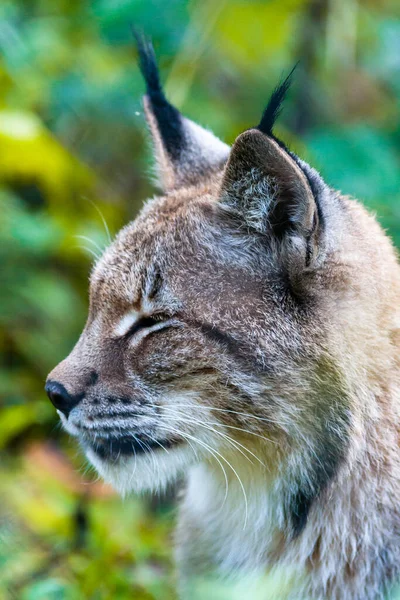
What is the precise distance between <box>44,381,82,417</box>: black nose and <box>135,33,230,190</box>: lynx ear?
1.11 meters

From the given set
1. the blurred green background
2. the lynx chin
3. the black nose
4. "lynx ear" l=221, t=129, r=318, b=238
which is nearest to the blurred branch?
the blurred green background

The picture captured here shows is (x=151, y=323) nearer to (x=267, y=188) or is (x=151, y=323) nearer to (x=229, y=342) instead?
(x=229, y=342)

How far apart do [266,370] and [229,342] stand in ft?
0.53

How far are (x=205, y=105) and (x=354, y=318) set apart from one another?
12.1 ft

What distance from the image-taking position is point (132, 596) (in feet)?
11.2

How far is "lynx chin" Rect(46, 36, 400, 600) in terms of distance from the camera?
274cm

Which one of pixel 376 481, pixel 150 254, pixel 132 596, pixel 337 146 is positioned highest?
pixel 337 146

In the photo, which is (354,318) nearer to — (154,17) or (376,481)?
(376,481)

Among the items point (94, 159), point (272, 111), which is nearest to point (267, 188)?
point (272, 111)

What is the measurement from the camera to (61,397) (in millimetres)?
2865

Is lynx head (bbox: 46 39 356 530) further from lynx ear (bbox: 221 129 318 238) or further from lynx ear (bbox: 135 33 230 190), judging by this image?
lynx ear (bbox: 135 33 230 190)

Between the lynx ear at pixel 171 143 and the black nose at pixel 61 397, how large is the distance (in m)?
1.11

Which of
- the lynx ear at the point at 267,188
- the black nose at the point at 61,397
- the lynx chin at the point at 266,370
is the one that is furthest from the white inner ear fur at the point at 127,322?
the lynx ear at the point at 267,188

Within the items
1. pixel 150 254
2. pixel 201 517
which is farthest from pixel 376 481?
pixel 150 254
